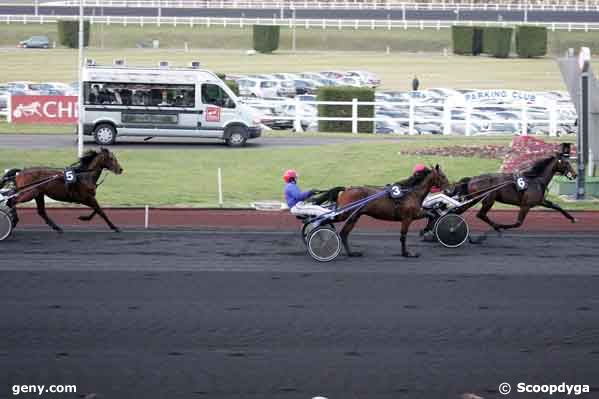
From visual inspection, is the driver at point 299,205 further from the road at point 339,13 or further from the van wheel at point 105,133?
the road at point 339,13

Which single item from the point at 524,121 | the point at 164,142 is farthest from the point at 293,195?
the point at 524,121

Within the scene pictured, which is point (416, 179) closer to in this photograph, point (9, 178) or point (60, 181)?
point (60, 181)

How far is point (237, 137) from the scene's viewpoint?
99.2 ft

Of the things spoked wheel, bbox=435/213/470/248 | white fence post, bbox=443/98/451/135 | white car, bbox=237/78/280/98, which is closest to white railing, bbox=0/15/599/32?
white car, bbox=237/78/280/98

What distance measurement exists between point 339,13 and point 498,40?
54.1 ft

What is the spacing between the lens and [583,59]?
64.8ft

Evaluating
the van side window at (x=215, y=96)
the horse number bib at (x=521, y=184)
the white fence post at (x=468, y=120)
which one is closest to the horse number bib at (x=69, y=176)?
the horse number bib at (x=521, y=184)

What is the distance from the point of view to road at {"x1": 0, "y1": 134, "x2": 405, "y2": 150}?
1171 inches

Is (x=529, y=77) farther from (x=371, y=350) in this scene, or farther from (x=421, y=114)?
(x=371, y=350)

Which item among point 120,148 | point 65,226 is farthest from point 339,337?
point 120,148

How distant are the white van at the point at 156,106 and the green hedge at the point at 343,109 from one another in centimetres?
521

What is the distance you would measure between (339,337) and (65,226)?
347 inches

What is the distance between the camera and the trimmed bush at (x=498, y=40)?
217 feet

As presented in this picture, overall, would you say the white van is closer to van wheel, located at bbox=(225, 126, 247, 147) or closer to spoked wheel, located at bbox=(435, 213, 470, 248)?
van wheel, located at bbox=(225, 126, 247, 147)
